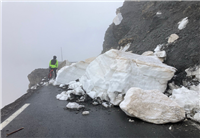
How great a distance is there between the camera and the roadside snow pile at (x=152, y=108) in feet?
9.37

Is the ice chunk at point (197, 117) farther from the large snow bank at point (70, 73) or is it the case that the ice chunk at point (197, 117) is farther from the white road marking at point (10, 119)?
the large snow bank at point (70, 73)

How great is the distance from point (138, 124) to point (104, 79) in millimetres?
2094

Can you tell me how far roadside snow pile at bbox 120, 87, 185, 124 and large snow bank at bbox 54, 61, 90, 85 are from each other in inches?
168

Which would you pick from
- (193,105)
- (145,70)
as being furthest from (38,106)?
(193,105)

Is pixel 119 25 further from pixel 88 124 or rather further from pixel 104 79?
pixel 88 124

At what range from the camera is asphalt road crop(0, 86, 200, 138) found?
8.21ft

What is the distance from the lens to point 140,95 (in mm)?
3119

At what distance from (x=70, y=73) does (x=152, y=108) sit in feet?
15.8

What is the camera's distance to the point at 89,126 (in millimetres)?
2842

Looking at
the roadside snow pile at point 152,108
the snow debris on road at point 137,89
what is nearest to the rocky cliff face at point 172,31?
the snow debris on road at point 137,89

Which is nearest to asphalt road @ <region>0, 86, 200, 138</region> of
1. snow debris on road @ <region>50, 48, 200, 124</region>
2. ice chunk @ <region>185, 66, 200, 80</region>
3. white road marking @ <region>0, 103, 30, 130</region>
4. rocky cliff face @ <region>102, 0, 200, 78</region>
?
white road marking @ <region>0, 103, 30, 130</region>

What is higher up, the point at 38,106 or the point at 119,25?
the point at 119,25

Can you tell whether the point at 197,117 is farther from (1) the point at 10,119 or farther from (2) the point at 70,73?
(2) the point at 70,73

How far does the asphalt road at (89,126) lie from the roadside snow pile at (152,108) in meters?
0.13
